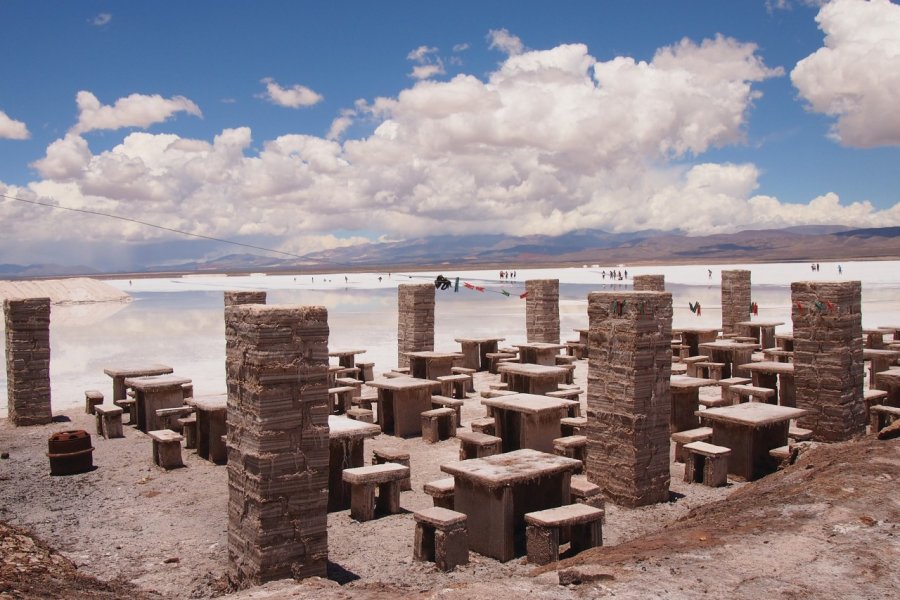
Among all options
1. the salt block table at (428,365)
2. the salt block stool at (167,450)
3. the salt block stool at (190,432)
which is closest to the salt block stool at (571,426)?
the salt block table at (428,365)

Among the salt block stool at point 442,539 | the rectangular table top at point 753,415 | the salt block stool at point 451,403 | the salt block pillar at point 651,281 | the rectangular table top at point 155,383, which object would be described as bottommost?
the salt block stool at point 442,539

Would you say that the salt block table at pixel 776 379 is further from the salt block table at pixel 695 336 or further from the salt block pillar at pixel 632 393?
the salt block pillar at pixel 632 393

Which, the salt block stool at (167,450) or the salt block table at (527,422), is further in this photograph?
the salt block table at (527,422)

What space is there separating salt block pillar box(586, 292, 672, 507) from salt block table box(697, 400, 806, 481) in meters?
1.82

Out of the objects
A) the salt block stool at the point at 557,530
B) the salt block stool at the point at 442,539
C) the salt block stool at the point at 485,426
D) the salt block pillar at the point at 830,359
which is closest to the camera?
the salt block stool at the point at 557,530

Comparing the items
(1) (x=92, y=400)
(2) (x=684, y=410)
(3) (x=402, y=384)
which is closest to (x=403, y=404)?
(3) (x=402, y=384)

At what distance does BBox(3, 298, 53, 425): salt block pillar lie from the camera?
14292mm

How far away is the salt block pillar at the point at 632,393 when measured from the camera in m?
9.00

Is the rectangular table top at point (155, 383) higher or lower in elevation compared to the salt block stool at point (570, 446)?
higher

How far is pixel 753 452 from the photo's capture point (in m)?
10.5

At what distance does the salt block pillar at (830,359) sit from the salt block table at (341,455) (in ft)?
23.8

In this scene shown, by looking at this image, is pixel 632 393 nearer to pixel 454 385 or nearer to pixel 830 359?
pixel 830 359

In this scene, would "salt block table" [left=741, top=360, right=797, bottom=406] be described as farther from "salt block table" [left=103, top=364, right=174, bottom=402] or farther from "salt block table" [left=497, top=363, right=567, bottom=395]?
"salt block table" [left=103, top=364, right=174, bottom=402]

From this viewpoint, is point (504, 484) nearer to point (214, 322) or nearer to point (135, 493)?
point (135, 493)
